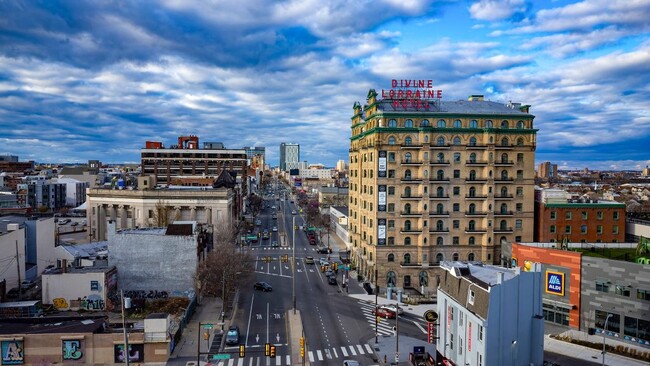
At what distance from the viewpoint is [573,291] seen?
2395 inches

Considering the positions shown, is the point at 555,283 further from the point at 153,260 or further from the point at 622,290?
the point at 153,260

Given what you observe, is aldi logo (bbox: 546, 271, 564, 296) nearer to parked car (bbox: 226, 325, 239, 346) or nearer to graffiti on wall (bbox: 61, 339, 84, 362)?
parked car (bbox: 226, 325, 239, 346)

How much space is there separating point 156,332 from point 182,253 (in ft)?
68.9

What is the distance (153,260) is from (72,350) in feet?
71.5

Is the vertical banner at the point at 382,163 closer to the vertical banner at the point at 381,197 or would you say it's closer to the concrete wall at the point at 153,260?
the vertical banner at the point at 381,197

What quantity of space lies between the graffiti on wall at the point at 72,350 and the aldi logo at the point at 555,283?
56105 millimetres

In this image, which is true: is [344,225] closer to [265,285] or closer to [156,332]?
[265,285]

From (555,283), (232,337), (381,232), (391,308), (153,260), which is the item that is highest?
(381,232)

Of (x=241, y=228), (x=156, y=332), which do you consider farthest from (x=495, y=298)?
(x=241, y=228)

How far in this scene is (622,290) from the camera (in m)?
56.4

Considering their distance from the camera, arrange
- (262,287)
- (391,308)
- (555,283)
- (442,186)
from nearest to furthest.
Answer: (555,283) < (391,308) < (262,287) < (442,186)

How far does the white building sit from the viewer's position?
41375 millimetres

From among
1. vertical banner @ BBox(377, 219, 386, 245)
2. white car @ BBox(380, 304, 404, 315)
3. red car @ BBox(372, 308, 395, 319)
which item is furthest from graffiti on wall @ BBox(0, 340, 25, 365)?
vertical banner @ BBox(377, 219, 386, 245)

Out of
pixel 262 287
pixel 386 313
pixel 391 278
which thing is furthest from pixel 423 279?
pixel 262 287
